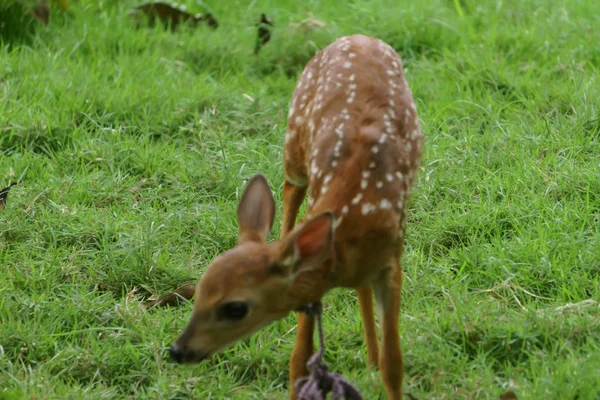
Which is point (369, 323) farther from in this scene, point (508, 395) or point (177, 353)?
point (177, 353)

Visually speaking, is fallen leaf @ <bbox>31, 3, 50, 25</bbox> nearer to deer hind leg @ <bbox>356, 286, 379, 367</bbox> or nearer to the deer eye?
deer hind leg @ <bbox>356, 286, 379, 367</bbox>

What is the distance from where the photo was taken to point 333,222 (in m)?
4.07

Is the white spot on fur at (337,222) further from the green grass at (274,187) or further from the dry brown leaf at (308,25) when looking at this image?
the dry brown leaf at (308,25)

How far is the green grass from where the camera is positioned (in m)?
4.92

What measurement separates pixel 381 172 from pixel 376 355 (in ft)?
3.00

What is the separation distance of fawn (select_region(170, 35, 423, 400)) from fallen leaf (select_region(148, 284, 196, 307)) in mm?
773

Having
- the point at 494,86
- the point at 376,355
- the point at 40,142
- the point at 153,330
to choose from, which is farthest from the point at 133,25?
the point at 376,355

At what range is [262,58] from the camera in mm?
8141

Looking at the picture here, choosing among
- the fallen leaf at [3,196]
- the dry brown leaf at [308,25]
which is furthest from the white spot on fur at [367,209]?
the dry brown leaf at [308,25]

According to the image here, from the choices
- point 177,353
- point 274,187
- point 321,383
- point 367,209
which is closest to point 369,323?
point 321,383

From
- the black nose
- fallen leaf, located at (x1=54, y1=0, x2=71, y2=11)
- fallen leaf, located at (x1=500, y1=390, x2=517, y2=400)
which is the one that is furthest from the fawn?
fallen leaf, located at (x1=54, y1=0, x2=71, y2=11)

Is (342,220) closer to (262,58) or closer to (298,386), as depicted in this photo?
(298,386)

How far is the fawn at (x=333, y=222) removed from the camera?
13.2ft

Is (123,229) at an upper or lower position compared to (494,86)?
lower
